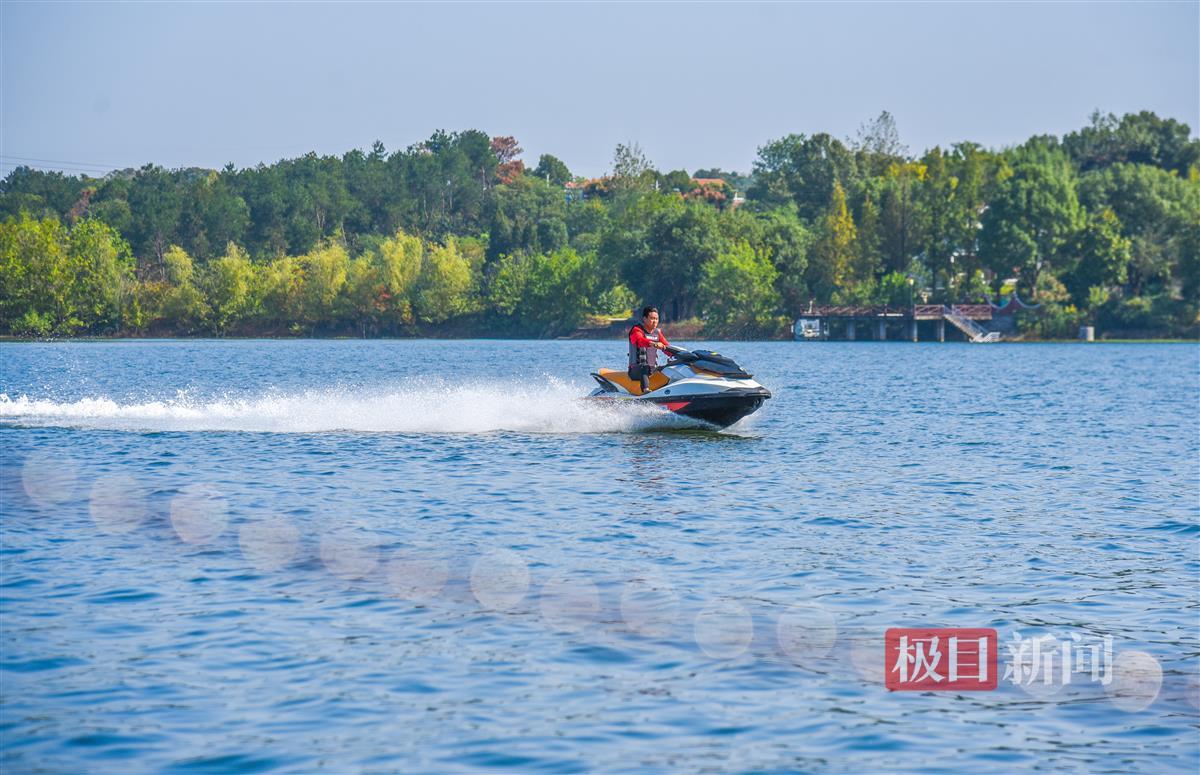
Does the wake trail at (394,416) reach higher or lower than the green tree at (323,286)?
lower

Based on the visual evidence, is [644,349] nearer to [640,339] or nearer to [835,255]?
[640,339]

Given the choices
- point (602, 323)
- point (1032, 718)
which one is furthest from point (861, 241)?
point (1032, 718)

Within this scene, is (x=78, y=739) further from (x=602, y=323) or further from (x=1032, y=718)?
(x=602, y=323)

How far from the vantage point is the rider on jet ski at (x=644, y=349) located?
27.1m

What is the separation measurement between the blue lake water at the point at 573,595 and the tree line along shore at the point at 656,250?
98.1m

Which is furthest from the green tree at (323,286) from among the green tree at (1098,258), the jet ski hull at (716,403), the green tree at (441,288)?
the jet ski hull at (716,403)

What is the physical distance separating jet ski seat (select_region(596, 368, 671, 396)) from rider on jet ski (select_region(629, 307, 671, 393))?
99 millimetres

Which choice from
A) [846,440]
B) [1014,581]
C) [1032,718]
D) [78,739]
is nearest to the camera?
[78,739]

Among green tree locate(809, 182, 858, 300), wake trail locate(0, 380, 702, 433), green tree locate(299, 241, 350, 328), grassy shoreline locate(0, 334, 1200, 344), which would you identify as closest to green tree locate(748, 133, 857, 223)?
green tree locate(809, 182, 858, 300)

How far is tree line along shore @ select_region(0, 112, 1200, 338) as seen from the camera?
405ft

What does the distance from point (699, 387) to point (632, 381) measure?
137 centimetres

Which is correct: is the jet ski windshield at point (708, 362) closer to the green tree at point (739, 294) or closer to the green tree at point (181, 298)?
the green tree at point (739, 294)

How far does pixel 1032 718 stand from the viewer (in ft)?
32.8

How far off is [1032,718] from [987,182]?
133 meters
